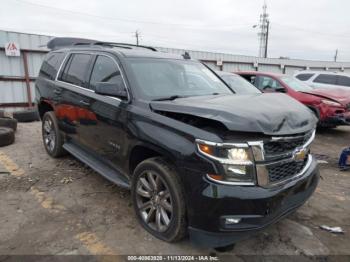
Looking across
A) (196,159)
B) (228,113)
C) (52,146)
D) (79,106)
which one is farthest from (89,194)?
(228,113)

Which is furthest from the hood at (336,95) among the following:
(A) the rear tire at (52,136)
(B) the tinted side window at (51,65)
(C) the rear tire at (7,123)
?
(C) the rear tire at (7,123)

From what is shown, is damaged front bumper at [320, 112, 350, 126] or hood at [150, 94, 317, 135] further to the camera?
damaged front bumper at [320, 112, 350, 126]

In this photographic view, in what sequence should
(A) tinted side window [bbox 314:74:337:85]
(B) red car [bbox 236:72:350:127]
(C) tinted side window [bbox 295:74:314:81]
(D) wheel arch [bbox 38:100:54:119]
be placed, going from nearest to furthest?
(D) wheel arch [bbox 38:100:54:119] → (B) red car [bbox 236:72:350:127] → (A) tinted side window [bbox 314:74:337:85] → (C) tinted side window [bbox 295:74:314:81]

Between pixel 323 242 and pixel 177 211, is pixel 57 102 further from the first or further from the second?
pixel 323 242

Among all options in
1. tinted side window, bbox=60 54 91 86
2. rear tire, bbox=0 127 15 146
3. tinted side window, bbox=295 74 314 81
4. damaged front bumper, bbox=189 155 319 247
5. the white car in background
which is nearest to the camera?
damaged front bumper, bbox=189 155 319 247

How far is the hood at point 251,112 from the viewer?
2521mm

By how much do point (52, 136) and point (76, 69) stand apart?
1.49 m

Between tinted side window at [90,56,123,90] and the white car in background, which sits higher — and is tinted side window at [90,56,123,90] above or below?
above

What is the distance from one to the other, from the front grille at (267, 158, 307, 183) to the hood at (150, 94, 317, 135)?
31 centimetres

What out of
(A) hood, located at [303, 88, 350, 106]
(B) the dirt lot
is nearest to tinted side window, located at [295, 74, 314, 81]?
(A) hood, located at [303, 88, 350, 106]

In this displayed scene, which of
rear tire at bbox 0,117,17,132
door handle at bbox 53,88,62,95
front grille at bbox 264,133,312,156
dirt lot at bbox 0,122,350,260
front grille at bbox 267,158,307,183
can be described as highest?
door handle at bbox 53,88,62,95

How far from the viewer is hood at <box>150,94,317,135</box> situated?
2.52m

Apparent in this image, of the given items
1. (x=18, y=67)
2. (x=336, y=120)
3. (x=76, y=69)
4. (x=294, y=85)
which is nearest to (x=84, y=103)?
(x=76, y=69)

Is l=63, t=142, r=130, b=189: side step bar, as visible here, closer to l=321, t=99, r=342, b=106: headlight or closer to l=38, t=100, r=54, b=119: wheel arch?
l=38, t=100, r=54, b=119: wheel arch
